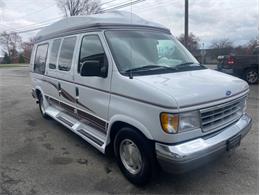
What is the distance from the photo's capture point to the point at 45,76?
19.6 feet

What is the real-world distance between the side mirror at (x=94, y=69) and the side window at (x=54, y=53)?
205 cm

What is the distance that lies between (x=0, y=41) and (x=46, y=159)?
6297cm

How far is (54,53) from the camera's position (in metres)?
5.43

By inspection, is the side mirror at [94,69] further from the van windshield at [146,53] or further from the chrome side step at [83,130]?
the chrome side step at [83,130]

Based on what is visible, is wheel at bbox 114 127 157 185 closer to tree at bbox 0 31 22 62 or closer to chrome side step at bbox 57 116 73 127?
chrome side step at bbox 57 116 73 127

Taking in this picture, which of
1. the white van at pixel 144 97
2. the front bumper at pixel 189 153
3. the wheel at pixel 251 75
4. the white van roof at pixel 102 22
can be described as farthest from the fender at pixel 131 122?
the wheel at pixel 251 75

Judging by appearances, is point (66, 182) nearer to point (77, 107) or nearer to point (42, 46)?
point (77, 107)

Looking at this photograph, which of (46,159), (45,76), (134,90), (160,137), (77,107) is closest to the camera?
(160,137)

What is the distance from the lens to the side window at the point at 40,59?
6.05m

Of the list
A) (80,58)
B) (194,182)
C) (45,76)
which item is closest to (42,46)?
(45,76)

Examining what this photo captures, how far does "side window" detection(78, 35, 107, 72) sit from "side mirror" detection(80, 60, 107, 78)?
63 mm

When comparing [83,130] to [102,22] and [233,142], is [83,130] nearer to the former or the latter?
[102,22]

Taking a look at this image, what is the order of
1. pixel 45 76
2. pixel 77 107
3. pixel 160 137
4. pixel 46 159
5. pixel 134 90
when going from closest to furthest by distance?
pixel 160 137
pixel 134 90
pixel 46 159
pixel 77 107
pixel 45 76

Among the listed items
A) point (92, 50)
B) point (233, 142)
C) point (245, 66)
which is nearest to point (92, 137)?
point (92, 50)
